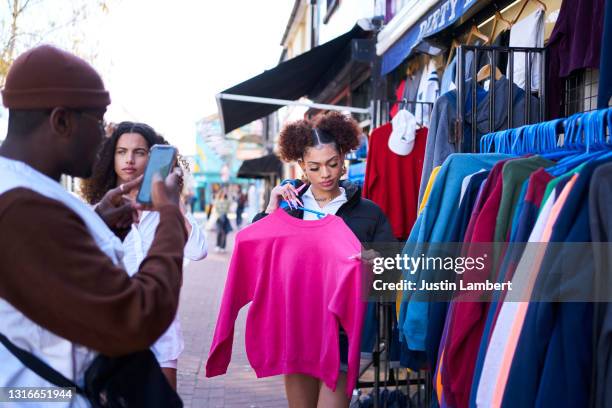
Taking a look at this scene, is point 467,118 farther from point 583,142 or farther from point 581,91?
point 583,142

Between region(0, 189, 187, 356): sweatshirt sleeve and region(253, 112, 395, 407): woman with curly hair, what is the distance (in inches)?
75.5

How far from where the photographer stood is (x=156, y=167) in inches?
66.6

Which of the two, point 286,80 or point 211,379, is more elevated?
point 286,80

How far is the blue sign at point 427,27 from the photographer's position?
473 centimetres

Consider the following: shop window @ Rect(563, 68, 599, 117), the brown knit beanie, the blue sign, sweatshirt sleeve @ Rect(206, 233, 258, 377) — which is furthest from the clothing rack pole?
the brown knit beanie

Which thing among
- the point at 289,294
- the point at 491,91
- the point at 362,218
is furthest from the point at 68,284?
the point at 491,91

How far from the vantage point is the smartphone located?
1.63 metres

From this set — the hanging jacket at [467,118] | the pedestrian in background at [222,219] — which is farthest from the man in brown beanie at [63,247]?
the pedestrian in background at [222,219]

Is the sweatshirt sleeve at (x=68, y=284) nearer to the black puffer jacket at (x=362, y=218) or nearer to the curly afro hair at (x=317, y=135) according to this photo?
the black puffer jacket at (x=362, y=218)

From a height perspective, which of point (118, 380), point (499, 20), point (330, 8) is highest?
point (330, 8)

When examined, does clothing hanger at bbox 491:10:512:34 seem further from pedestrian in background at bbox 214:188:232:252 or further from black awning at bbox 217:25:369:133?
pedestrian in background at bbox 214:188:232:252

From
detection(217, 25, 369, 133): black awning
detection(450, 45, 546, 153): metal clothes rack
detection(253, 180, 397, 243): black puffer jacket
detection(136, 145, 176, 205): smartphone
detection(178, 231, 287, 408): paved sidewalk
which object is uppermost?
detection(217, 25, 369, 133): black awning

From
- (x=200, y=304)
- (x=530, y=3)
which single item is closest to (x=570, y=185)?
(x=530, y=3)

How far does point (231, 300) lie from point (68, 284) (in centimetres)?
195
